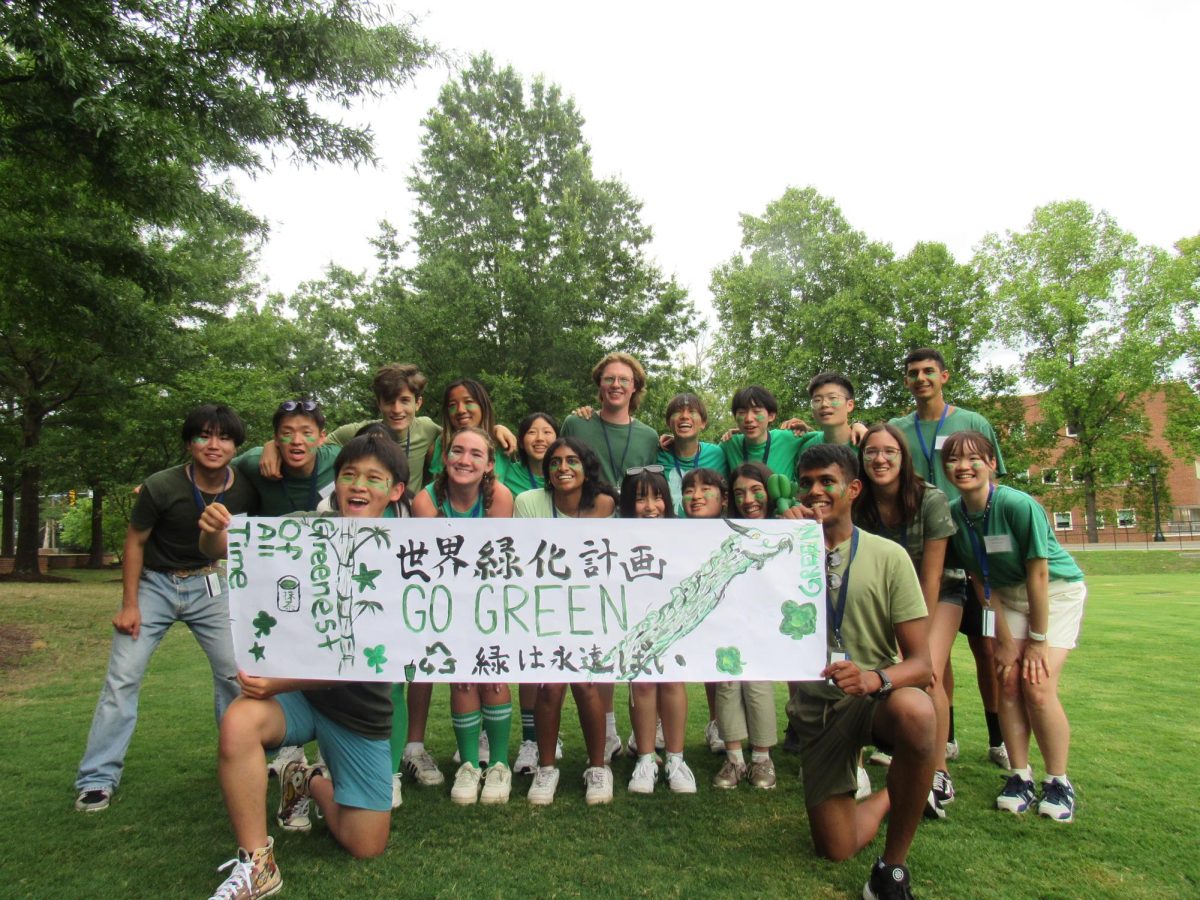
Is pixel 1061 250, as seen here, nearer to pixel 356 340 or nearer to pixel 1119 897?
pixel 356 340

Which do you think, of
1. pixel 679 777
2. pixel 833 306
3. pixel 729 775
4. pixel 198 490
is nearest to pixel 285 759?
pixel 198 490

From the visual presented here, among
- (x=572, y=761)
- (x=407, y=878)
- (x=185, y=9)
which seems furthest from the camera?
(x=185, y=9)

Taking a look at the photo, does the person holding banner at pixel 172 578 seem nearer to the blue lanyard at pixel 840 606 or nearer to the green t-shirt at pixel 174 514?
the green t-shirt at pixel 174 514

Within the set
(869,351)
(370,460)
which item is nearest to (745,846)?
(370,460)

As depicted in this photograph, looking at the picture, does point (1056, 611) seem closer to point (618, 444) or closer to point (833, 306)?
point (618, 444)

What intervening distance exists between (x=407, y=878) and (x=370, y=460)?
171cm

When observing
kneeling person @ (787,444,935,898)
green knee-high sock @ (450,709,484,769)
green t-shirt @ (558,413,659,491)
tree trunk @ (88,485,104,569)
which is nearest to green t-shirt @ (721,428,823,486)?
green t-shirt @ (558,413,659,491)

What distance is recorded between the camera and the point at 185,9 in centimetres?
747

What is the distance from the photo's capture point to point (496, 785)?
12.5 ft

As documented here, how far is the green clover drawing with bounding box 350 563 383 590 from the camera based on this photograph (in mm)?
3262

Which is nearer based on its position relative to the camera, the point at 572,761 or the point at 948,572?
the point at 948,572

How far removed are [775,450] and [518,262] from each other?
18.5m

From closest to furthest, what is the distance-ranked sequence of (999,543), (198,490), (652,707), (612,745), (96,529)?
(999,543), (652,707), (198,490), (612,745), (96,529)

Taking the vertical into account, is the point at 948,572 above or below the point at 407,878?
above
